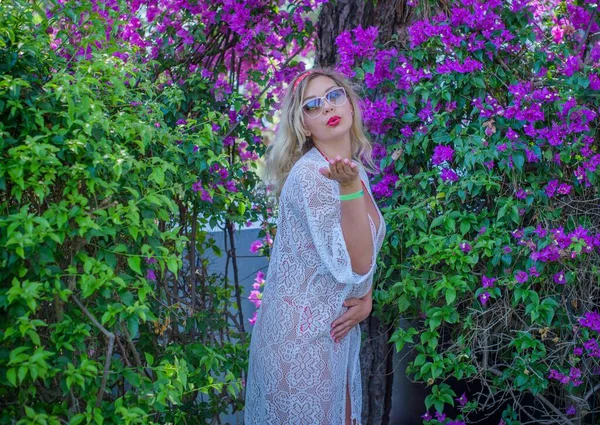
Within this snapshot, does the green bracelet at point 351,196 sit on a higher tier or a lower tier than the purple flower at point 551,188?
higher

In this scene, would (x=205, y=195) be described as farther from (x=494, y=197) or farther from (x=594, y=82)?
(x=594, y=82)

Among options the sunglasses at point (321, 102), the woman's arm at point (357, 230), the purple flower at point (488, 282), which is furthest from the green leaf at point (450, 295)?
the sunglasses at point (321, 102)

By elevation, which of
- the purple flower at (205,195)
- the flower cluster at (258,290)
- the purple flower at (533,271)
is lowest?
the flower cluster at (258,290)

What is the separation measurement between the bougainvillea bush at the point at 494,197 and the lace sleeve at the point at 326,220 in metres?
0.67

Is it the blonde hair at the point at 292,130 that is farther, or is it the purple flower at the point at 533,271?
the purple flower at the point at 533,271

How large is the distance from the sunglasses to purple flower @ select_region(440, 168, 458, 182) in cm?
66

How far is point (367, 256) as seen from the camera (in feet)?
7.67

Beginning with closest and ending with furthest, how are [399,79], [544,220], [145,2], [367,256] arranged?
[367,256], [544,220], [399,79], [145,2]

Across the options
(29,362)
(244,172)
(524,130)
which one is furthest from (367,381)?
(29,362)

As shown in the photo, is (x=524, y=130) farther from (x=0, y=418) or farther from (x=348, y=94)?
(x=0, y=418)

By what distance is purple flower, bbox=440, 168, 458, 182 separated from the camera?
300 centimetres

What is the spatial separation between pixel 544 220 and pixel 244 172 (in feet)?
4.38

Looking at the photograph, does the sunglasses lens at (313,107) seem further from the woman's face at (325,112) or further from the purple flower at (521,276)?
the purple flower at (521,276)

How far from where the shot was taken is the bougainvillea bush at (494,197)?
2.87 meters
